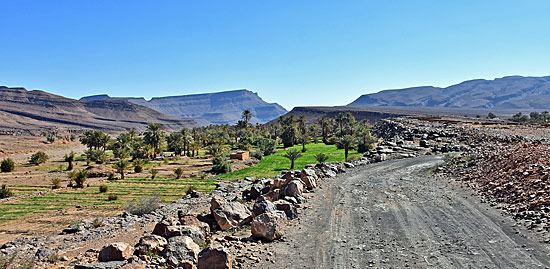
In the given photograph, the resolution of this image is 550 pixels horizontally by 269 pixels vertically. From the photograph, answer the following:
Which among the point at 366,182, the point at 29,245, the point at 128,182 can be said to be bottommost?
the point at 128,182

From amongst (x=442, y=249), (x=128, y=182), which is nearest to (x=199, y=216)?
(x=442, y=249)

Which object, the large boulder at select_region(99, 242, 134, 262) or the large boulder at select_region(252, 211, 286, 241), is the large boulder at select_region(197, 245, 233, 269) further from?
the large boulder at select_region(252, 211, 286, 241)

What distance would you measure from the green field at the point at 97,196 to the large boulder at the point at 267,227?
2299cm

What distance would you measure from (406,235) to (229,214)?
6852mm

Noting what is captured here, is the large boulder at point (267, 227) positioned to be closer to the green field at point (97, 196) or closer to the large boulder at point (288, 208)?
the large boulder at point (288, 208)

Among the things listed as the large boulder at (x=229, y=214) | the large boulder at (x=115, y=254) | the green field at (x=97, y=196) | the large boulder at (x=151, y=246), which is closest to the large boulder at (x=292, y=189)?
the large boulder at (x=229, y=214)

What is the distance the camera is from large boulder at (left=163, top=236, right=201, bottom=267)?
29.0ft

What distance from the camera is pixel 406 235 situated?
38.1 feet

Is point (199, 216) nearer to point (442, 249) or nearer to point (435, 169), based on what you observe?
point (442, 249)

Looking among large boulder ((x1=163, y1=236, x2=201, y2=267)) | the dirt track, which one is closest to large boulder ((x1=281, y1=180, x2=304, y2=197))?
the dirt track

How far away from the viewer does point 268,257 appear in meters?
9.96

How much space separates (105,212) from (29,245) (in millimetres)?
12292

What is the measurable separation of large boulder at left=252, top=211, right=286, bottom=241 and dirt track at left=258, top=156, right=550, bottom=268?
0.37 m

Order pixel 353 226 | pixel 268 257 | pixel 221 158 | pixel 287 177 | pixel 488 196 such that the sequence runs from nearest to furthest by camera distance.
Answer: pixel 268 257
pixel 353 226
pixel 488 196
pixel 287 177
pixel 221 158
